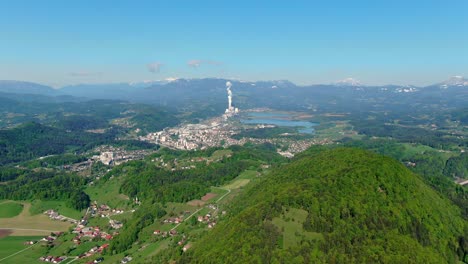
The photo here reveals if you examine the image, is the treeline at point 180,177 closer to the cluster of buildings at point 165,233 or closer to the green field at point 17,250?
the cluster of buildings at point 165,233

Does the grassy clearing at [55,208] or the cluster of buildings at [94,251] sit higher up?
the cluster of buildings at [94,251]

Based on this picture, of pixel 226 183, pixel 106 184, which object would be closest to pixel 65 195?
pixel 106 184

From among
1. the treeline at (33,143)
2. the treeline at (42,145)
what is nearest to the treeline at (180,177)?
the treeline at (42,145)

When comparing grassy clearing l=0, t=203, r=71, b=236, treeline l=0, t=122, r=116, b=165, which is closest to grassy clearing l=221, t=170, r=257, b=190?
grassy clearing l=0, t=203, r=71, b=236

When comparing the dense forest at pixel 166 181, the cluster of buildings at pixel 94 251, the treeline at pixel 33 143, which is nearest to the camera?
the cluster of buildings at pixel 94 251

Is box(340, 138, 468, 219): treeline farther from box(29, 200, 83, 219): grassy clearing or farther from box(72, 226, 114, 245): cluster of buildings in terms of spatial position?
box(29, 200, 83, 219): grassy clearing

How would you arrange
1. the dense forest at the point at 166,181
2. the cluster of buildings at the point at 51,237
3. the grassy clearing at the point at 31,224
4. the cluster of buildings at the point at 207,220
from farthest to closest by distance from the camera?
the grassy clearing at the point at 31,224, the dense forest at the point at 166,181, the cluster of buildings at the point at 51,237, the cluster of buildings at the point at 207,220

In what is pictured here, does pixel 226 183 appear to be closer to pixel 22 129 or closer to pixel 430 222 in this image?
pixel 430 222
